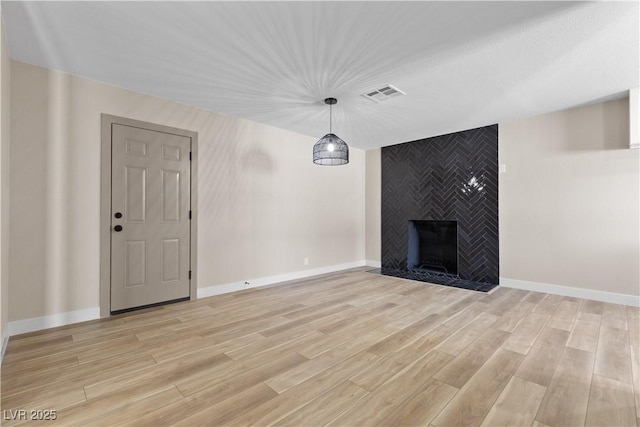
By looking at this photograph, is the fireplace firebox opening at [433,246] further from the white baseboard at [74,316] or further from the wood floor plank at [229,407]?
the wood floor plank at [229,407]

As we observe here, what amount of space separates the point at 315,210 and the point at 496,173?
128 inches

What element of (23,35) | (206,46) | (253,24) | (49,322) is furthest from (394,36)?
(49,322)

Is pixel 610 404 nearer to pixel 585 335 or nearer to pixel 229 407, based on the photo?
pixel 585 335

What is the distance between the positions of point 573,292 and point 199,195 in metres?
5.51

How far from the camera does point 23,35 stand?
2418 millimetres

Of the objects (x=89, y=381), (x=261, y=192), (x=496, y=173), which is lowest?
(x=89, y=381)

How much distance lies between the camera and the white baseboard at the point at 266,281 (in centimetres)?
410

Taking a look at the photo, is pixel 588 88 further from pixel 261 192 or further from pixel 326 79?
pixel 261 192

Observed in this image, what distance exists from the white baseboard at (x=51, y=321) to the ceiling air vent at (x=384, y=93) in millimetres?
4069

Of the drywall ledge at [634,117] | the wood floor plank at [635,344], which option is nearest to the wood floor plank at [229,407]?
the wood floor plank at [635,344]

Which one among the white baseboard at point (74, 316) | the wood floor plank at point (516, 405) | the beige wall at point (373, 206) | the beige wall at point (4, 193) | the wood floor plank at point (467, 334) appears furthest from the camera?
the beige wall at point (373, 206)

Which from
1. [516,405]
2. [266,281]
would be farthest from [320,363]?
[266,281]

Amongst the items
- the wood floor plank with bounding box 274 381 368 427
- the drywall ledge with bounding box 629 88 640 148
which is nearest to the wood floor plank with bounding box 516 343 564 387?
the wood floor plank with bounding box 274 381 368 427

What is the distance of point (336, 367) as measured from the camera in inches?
84.6
